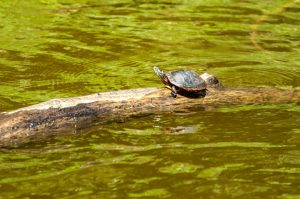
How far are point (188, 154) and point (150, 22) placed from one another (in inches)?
190

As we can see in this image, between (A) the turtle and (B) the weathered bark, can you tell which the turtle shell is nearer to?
(A) the turtle

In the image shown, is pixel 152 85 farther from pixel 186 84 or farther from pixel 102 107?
pixel 102 107

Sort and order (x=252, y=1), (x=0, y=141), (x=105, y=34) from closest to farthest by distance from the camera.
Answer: (x=0, y=141)
(x=105, y=34)
(x=252, y=1)

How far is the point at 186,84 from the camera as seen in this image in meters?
5.62

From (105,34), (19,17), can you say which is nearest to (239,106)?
(105,34)

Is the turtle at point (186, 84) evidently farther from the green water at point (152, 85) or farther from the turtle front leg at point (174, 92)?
the green water at point (152, 85)

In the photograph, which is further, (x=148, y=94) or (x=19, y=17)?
(x=19, y=17)

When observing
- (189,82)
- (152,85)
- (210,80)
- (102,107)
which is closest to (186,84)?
(189,82)

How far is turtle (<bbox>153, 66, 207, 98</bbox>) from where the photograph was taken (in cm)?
560

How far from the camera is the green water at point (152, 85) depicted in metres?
4.58

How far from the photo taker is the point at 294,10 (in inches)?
416

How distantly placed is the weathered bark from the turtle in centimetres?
5

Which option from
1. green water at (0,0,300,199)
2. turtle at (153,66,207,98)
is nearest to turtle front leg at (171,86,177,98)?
turtle at (153,66,207,98)

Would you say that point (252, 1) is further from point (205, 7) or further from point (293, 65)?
point (293, 65)
